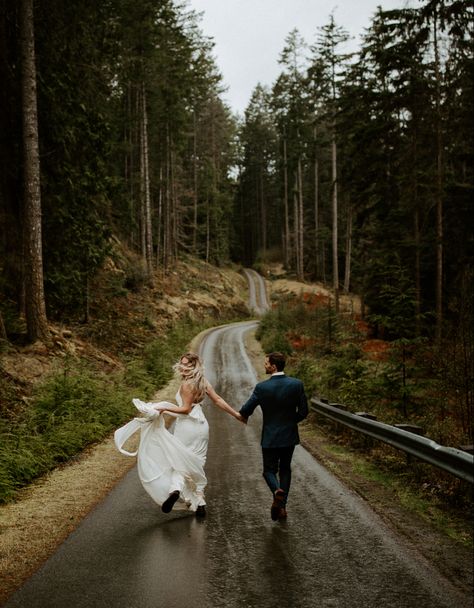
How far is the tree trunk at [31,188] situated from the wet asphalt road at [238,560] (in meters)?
8.15

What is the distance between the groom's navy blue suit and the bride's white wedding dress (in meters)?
0.90

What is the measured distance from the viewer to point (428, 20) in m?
18.9

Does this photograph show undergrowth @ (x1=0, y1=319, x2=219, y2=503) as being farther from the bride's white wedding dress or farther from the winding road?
the bride's white wedding dress

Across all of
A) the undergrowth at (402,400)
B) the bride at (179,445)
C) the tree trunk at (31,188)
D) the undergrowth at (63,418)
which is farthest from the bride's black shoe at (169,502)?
the tree trunk at (31,188)

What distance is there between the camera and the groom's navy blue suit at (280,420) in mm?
5938

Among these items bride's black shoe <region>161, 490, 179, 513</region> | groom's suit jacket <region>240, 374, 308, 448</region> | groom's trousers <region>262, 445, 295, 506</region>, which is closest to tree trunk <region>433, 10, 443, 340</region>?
groom's suit jacket <region>240, 374, 308, 448</region>

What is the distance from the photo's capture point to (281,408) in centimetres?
599

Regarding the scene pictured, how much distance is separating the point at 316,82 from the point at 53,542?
3589cm

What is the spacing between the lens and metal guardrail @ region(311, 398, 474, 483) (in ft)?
16.2

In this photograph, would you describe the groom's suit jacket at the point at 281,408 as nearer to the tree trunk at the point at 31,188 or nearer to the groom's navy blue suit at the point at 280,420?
the groom's navy blue suit at the point at 280,420

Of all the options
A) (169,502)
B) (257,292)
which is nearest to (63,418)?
(169,502)

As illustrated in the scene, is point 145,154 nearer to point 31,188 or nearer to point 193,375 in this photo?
point 31,188

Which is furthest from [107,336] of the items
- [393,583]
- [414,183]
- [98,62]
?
[393,583]

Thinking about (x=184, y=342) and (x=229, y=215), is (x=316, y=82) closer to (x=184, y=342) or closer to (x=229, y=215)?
(x=184, y=342)
